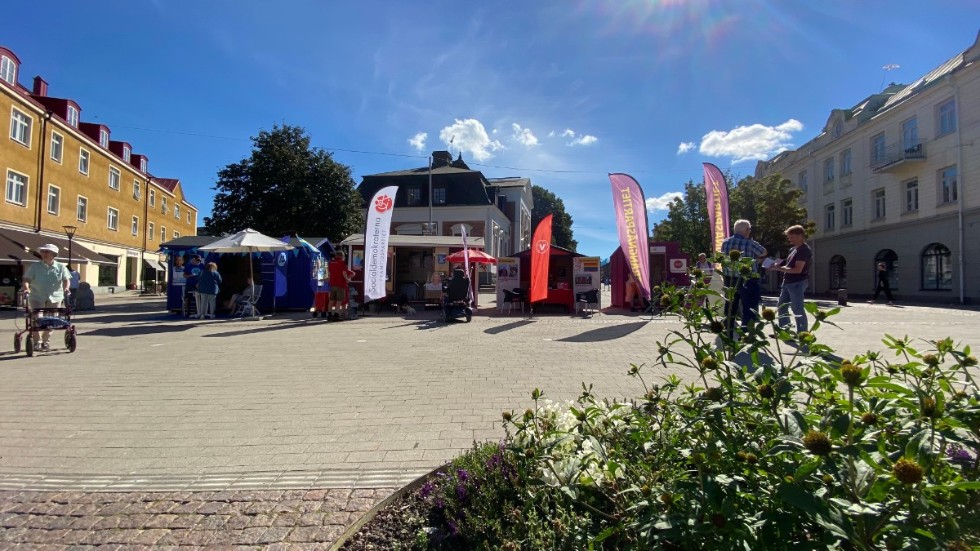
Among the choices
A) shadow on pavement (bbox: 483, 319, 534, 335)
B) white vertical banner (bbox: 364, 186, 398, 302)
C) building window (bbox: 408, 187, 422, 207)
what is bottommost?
shadow on pavement (bbox: 483, 319, 534, 335)

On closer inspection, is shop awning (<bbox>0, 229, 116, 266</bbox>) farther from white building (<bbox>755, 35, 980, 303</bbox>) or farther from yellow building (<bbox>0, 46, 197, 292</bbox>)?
white building (<bbox>755, 35, 980, 303</bbox>)

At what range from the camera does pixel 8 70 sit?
25031 millimetres

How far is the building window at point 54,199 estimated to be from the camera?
27.5 meters

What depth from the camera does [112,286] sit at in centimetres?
3434

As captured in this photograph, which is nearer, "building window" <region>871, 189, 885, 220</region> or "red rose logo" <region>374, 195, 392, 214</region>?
"red rose logo" <region>374, 195, 392, 214</region>

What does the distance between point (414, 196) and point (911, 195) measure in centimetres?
3733

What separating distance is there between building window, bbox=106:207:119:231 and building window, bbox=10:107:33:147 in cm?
1004

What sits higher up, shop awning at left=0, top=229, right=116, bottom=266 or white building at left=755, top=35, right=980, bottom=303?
white building at left=755, top=35, right=980, bottom=303

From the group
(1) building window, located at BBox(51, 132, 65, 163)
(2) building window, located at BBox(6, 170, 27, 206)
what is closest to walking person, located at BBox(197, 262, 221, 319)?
(2) building window, located at BBox(6, 170, 27, 206)

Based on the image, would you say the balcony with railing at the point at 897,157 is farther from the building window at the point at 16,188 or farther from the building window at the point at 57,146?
the building window at the point at 57,146

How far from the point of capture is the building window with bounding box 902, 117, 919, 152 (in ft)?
83.5

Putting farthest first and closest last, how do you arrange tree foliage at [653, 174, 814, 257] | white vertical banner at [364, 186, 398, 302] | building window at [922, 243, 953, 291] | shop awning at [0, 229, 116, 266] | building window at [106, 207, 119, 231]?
A: building window at [106, 207, 119, 231] → tree foliage at [653, 174, 814, 257] → building window at [922, 243, 953, 291] → shop awning at [0, 229, 116, 266] → white vertical banner at [364, 186, 398, 302]

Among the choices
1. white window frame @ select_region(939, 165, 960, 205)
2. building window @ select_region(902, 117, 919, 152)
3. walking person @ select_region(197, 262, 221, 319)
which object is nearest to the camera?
walking person @ select_region(197, 262, 221, 319)

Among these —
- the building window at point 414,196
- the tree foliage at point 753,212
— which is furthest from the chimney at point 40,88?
the tree foliage at point 753,212
